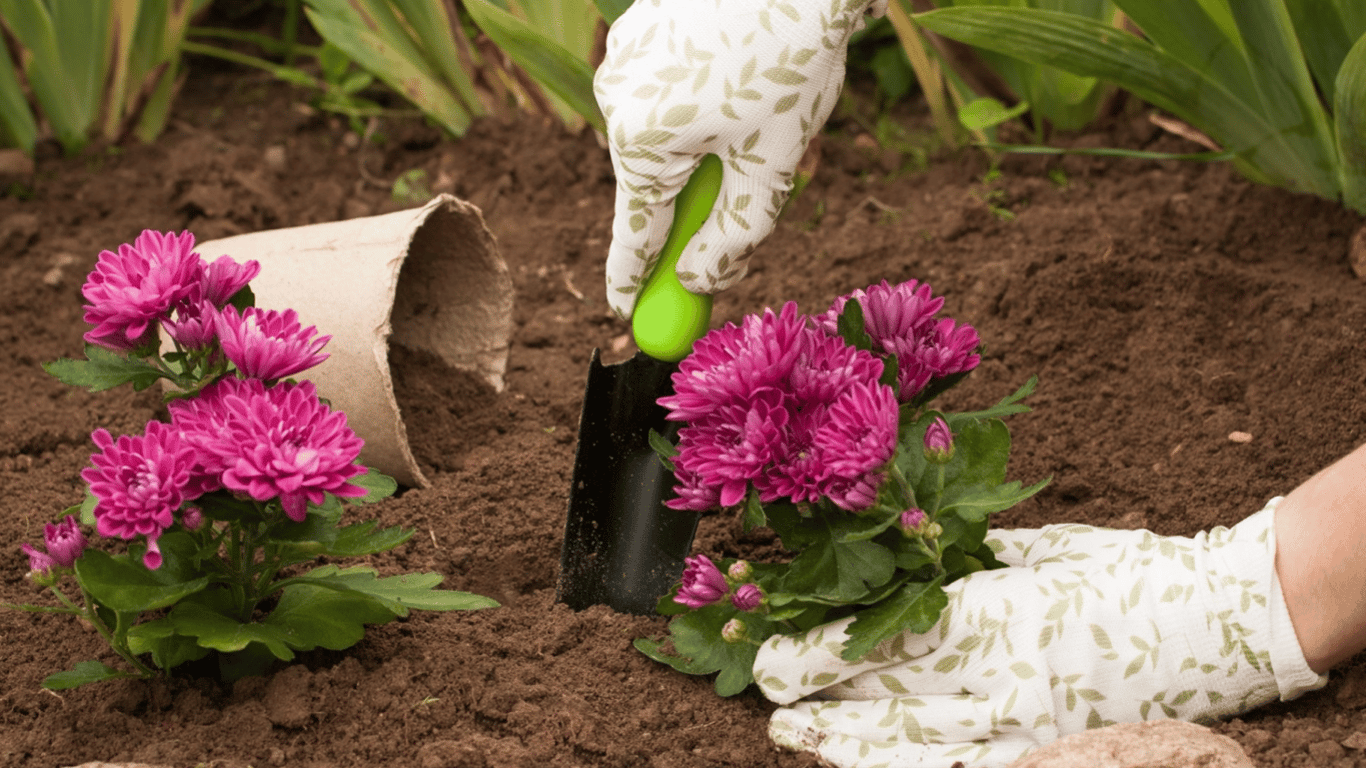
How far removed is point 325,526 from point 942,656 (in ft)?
1.99

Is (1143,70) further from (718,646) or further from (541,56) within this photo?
(718,646)

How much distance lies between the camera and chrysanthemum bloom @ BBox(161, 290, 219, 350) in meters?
1.15

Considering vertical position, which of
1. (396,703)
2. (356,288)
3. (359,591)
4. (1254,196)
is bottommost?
(396,703)

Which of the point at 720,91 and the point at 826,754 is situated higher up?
the point at 720,91

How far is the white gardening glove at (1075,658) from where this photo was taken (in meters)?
1.13

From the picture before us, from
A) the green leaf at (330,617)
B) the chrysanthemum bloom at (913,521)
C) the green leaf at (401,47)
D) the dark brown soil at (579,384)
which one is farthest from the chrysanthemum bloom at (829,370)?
the green leaf at (401,47)

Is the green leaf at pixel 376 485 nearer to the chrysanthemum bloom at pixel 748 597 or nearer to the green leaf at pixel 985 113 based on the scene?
the chrysanthemum bloom at pixel 748 597

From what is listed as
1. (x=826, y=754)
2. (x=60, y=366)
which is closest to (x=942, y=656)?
(x=826, y=754)

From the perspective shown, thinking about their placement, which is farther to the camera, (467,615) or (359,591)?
(467,615)

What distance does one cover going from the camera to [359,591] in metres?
1.18

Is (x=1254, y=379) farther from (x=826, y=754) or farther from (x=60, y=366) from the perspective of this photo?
(x=60, y=366)

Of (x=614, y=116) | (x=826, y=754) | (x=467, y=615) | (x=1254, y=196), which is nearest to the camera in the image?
(x=826, y=754)

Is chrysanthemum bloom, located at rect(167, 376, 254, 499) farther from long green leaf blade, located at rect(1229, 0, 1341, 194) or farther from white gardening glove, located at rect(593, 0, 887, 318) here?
long green leaf blade, located at rect(1229, 0, 1341, 194)

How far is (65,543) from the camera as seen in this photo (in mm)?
1133
